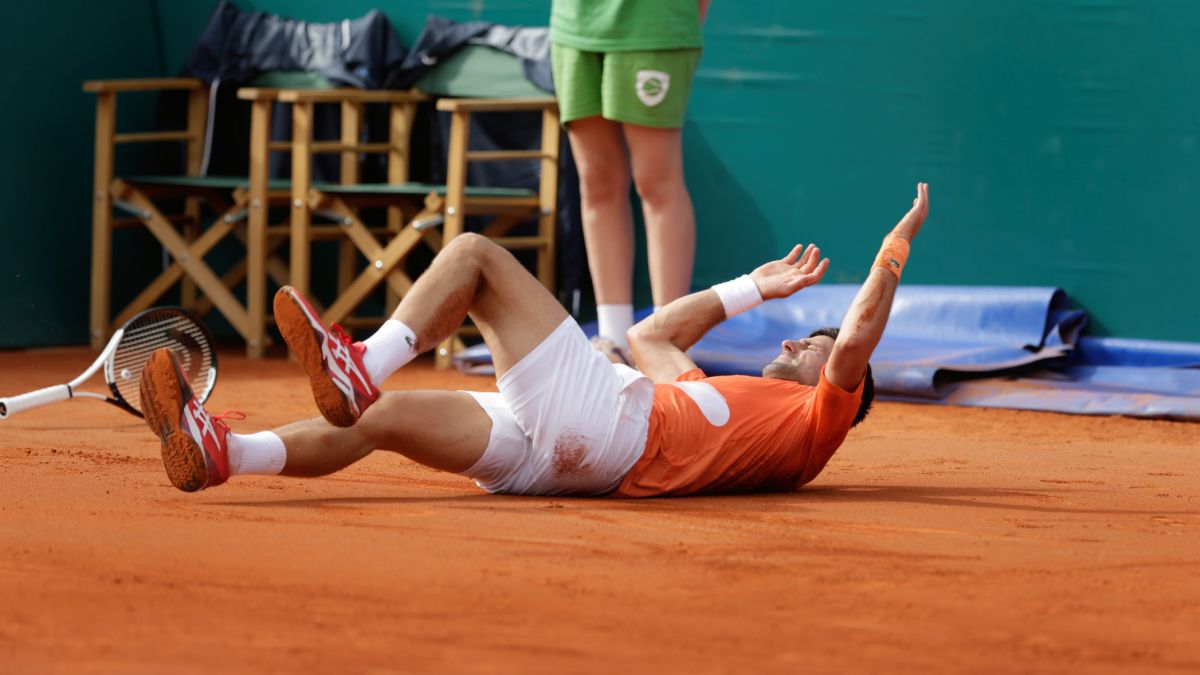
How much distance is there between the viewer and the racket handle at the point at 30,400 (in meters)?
4.44

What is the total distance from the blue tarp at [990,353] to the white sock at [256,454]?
3.09m

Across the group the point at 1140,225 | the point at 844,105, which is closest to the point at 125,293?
the point at 844,105

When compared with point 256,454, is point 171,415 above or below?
above

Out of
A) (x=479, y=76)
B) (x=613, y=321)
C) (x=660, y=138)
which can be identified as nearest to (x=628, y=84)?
(x=660, y=138)

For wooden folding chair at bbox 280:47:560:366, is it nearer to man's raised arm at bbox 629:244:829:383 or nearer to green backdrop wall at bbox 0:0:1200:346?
green backdrop wall at bbox 0:0:1200:346

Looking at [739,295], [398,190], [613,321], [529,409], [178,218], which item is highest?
[739,295]

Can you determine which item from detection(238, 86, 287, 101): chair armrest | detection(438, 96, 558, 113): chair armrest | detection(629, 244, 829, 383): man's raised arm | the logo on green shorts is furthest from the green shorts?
detection(629, 244, 829, 383): man's raised arm

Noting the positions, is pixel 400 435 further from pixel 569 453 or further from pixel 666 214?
pixel 666 214

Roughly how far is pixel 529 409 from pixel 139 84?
4.60m

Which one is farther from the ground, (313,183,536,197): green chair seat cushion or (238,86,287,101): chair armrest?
(238,86,287,101): chair armrest

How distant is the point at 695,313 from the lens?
4387mm

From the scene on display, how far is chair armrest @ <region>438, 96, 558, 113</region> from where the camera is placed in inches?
275

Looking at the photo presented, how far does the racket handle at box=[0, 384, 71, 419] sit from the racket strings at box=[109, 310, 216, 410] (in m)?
0.21

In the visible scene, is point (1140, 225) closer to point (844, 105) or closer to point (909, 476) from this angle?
point (844, 105)
